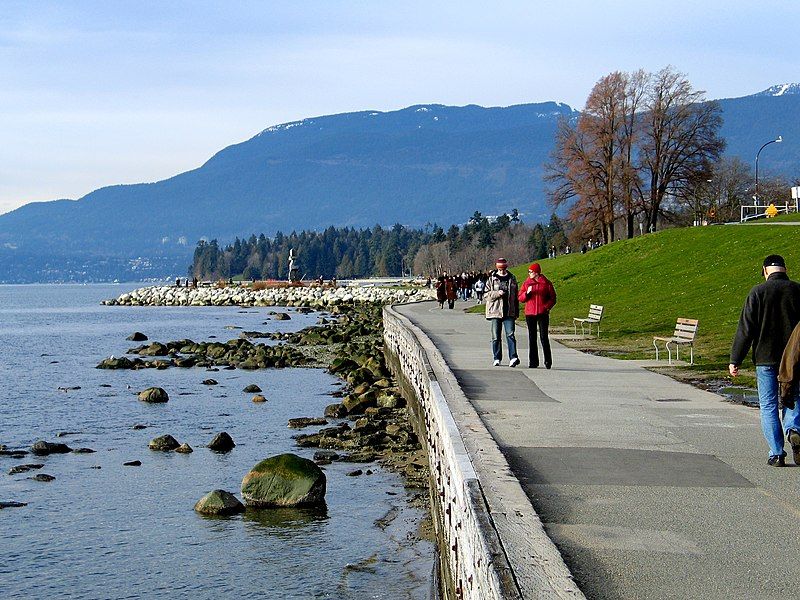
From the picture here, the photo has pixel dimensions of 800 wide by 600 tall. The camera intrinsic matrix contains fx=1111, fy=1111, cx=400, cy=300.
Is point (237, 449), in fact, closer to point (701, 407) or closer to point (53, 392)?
point (701, 407)

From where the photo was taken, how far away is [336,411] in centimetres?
2500

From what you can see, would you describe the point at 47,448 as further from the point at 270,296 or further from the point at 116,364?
the point at 270,296

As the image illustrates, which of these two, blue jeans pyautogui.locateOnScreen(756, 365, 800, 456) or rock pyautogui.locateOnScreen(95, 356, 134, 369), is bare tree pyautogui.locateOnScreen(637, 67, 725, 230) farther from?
blue jeans pyautogui.locateOnScreen(756, 365, 800, 456)

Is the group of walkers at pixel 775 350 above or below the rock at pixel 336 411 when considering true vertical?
above

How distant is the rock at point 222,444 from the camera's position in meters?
21.0

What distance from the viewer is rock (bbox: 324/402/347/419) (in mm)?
24858

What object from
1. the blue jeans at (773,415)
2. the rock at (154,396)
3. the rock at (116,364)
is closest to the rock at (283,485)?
the blue jeans at (773,415)

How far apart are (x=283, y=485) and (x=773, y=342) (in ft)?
24.1

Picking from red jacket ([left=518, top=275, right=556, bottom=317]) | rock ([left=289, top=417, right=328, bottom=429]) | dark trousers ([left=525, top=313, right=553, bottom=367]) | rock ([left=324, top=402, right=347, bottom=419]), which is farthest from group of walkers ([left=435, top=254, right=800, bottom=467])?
rock ([left=324, top=402, right=347, bottom=419])

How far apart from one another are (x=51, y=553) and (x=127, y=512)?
2.18 metres

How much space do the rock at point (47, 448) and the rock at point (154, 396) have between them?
7.97m

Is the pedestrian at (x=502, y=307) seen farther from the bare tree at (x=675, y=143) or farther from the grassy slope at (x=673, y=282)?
the bare tree at (x=675, y=143)

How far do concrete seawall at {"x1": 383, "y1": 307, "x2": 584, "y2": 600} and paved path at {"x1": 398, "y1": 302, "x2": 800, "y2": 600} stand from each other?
10.6 inches

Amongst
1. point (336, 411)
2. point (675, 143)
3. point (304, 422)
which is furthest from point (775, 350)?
point (675, 143)
